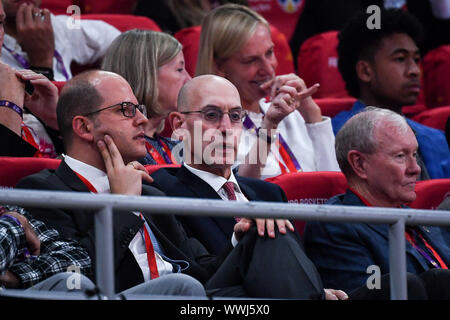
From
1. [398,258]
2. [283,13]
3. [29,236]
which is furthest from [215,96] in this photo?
[283,13]

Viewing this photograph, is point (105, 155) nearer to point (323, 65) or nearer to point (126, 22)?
point (126, 22)

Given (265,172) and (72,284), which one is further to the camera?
(265,172)

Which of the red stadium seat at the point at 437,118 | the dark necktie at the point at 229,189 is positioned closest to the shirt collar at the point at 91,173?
the dark necktie at the point at 229,189

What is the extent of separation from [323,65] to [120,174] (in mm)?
2088

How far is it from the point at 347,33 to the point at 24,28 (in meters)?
1.32

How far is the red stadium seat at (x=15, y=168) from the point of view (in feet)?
7.44

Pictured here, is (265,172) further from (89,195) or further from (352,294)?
(89,195)

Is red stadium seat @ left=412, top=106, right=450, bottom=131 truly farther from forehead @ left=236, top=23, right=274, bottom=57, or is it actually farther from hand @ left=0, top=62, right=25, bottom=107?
hand @ left=0, top=62, right=25, bottom=107

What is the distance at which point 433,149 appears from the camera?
10.6 feet

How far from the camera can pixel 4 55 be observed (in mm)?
3115

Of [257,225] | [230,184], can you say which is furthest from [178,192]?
[257,225]

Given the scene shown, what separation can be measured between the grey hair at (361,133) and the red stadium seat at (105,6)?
207 cm

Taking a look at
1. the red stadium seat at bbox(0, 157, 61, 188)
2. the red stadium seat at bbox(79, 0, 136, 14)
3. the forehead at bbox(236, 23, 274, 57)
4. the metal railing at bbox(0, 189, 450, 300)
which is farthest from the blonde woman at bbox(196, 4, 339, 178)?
the metal railing at bbox(0, 189, 450, 300)
